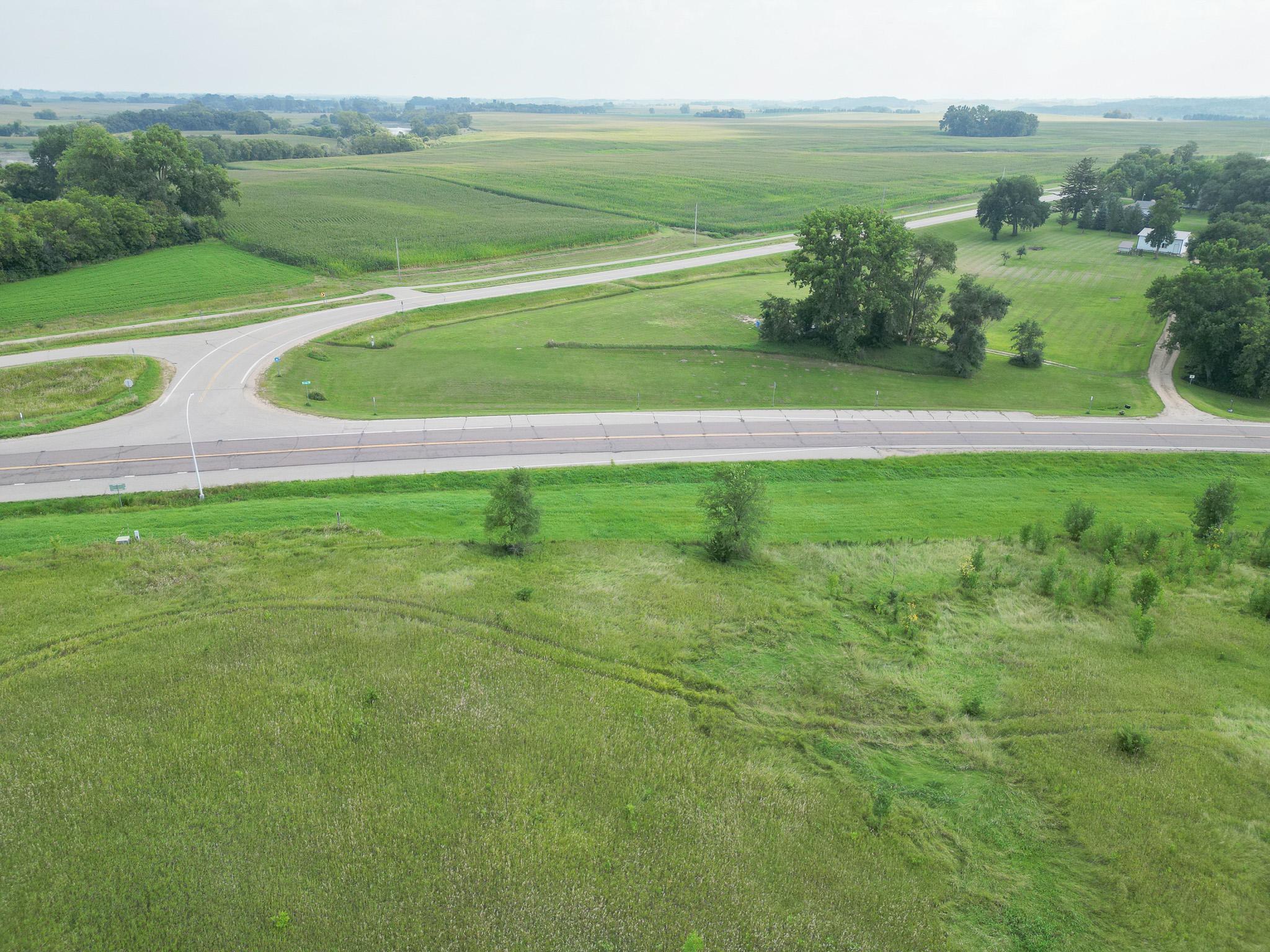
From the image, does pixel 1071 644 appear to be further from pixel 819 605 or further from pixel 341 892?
pixel 341 892

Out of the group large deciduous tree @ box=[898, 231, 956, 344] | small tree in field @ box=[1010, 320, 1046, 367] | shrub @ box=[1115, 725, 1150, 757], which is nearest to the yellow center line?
small tree in field @ box=[1010, 320, 1046, 367]

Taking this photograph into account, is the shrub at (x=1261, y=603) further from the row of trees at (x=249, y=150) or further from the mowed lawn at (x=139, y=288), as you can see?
the row of trees at (x=249, y=150)

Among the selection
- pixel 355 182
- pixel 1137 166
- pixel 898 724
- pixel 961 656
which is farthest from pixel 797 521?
pixel 1137 166

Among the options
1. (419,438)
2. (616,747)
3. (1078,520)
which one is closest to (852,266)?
(1078,520)

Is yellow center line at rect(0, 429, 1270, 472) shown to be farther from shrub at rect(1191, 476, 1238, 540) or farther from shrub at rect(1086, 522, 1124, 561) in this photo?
shrub at rect(1086, 522, 1124, 561)

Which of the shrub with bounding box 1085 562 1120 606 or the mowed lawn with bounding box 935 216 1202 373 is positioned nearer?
the shrub with bounding box 1085 562 1120 606
